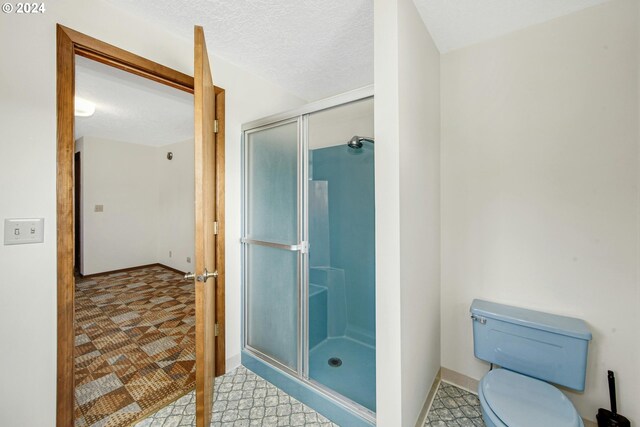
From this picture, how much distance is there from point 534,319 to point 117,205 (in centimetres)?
592

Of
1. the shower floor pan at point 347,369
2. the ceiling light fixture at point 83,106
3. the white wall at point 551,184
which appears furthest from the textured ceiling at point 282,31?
the shower floor pan at point 347,369

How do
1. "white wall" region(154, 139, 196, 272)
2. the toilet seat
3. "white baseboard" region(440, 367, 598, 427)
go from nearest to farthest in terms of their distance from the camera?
1. the toilet seat
2. "white baseboard" region(440, 367, 598, 427)
3. "white wall" region(154, 139, 196, 272)

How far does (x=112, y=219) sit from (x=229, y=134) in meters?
4.12

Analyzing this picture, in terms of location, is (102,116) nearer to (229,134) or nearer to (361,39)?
(229,134)

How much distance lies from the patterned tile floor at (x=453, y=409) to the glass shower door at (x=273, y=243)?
88cm

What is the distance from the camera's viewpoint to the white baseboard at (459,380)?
1.75m

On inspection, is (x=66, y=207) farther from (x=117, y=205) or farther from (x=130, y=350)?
(x=117, y=205)

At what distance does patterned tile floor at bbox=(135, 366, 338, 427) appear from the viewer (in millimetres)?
1500

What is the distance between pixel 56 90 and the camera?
1244mm

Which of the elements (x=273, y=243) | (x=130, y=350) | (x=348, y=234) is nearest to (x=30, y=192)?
(x=273, y=243)

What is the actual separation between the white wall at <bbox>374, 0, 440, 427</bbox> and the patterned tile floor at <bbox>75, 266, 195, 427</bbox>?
1.42 meters

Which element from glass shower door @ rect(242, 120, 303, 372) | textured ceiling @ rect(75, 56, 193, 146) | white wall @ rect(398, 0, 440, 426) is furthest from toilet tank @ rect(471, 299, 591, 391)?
textured ceiling @ rect(75, 56, 193, 146)

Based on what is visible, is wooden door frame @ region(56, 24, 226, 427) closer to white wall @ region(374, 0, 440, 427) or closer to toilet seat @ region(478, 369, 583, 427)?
white wall @ region(374, 0, 440, 427)

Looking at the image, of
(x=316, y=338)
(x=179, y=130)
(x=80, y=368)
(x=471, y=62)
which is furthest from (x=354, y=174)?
(x=179, y=130)
